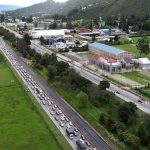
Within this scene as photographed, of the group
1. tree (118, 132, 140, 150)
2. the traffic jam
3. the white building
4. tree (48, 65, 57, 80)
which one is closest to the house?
Result: tree (48, 65, 57, 80)

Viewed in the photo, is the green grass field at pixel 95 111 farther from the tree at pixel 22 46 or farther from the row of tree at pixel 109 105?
the tree at pixel 22 46

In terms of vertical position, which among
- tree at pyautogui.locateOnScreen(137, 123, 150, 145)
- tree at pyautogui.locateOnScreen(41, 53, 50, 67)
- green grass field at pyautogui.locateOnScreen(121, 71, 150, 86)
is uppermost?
tree at pyautogui.locateOnScreen(41, 53, 50, 67)

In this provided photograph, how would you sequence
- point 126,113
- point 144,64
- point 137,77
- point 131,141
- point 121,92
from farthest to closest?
point 144,64
point 137,77
point 121,92
point 126,113
point 131,141

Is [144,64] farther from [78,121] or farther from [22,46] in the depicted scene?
[22,46]

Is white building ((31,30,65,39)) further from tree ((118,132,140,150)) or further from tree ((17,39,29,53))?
tree ((118,132,140,150))

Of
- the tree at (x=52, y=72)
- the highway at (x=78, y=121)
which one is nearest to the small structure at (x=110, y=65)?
the tree at (x=52, y=72)

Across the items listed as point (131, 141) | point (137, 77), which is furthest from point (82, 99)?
point (137, 77)

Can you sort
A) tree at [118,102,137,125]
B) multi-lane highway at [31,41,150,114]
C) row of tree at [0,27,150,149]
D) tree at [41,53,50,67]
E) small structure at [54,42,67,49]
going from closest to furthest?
row of tree at [0,27,150,149] < tree at [118,102,137,125] < multi-lane highway at [31,41,150,114] < tree at [41,53,50,67] < small structure at [54,42,67,49]
